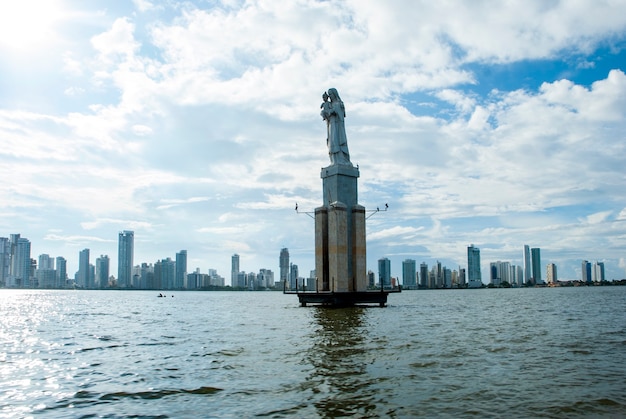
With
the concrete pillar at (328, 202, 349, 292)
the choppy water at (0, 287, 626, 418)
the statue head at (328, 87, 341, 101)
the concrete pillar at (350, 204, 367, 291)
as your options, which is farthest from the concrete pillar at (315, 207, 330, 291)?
the choppy water at (0, 287, 626, 418)

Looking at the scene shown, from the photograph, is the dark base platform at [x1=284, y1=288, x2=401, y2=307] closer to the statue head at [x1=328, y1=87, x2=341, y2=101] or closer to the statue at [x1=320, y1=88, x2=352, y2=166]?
the statue at [x1=320, y1=88, x2=352, y2=166]

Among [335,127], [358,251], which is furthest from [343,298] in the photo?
[335,127]

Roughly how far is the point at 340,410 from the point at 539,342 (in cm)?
1606

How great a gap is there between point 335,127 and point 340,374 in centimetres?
3964

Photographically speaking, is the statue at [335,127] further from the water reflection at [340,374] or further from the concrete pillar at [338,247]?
the water reflection at [340,374]

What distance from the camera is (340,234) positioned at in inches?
1991

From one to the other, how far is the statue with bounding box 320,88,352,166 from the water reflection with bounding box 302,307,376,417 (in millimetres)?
26613

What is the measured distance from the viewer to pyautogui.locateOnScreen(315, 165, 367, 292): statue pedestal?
50.4 meters

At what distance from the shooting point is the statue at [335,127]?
5334 cm

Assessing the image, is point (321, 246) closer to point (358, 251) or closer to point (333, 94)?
point (358, 251)

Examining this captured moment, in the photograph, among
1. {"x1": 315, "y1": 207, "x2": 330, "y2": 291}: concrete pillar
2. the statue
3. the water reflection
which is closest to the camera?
the water reflection

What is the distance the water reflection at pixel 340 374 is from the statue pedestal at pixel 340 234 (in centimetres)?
2121

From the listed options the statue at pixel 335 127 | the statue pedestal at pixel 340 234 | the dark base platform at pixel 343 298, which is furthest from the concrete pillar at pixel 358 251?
the statue at pixel 335 127

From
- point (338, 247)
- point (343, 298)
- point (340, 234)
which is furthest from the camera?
point (340, 234)
